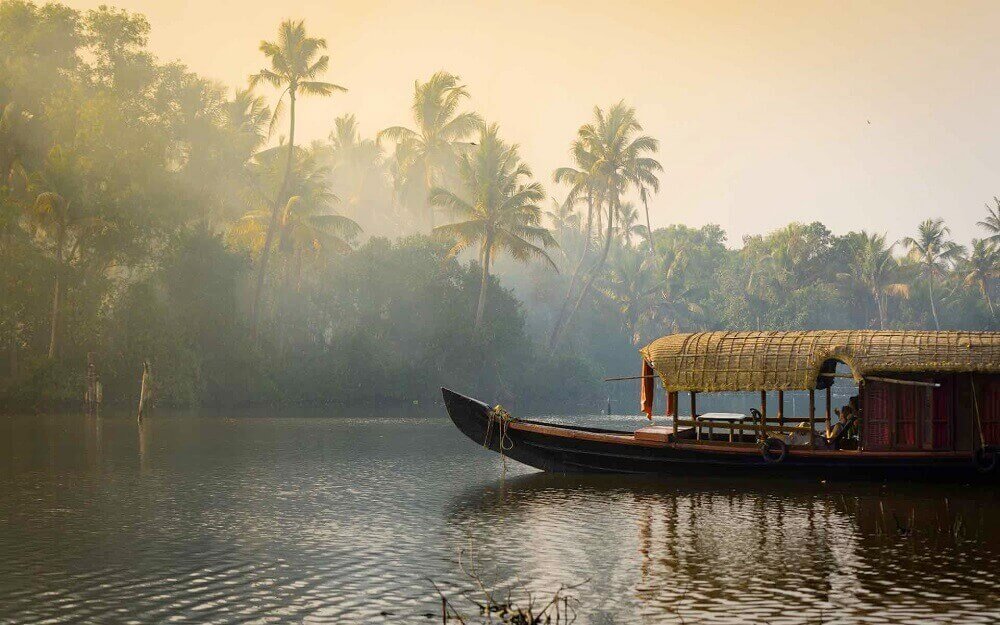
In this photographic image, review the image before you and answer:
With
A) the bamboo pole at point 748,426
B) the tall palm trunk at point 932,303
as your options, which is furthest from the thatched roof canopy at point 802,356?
the tall palm trunk at point 932,303

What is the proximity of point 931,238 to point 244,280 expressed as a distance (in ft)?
186

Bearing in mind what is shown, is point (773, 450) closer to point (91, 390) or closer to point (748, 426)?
point (748, 426)

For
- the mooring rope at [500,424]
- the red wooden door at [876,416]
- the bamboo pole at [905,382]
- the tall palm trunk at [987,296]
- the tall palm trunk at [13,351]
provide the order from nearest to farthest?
the bamboo pole at [905,382] < the red wooden door at [876,416] < the mooring rope at [500,424] < the tall palm trunk at [13,351] < the tall palm trunk at [987,296]

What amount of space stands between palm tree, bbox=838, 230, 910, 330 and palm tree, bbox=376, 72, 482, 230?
106 feet

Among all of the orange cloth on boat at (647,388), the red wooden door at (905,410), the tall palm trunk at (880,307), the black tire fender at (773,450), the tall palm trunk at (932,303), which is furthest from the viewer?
the tall palm trunk at (932,303)

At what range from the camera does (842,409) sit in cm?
2345

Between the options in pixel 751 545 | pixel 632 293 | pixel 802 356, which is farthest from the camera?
pixel 632 293

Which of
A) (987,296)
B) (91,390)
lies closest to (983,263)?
(987,296)

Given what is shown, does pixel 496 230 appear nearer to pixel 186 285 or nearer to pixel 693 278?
pixel 186 285

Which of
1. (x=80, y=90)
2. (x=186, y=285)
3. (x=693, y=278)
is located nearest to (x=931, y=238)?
(x=693, y=278)

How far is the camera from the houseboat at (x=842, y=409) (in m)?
22.2

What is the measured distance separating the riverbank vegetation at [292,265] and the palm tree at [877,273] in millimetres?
217

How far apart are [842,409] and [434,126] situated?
5344cm

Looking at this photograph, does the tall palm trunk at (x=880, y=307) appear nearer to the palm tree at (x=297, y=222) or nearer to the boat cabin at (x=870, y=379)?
the palm tree at (x=297, y=222)
